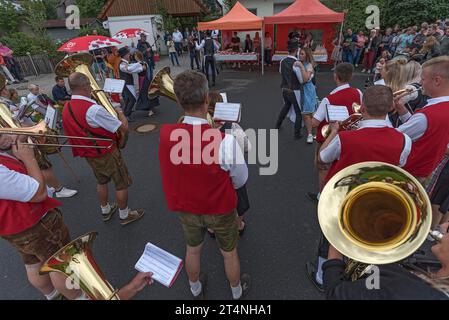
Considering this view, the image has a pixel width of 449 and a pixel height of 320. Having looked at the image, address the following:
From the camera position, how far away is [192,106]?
5.84 ft

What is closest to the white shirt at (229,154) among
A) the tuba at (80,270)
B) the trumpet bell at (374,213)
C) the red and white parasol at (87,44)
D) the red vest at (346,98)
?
the trumpet bell at (374,213)

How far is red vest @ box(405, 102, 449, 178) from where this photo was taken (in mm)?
2184

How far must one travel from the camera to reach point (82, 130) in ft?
9.22

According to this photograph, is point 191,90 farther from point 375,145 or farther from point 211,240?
point 211,240

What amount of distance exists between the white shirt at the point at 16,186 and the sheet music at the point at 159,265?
0.94 metres

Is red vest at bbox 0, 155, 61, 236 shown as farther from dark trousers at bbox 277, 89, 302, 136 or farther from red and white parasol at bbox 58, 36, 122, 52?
red and white parasol at bbox 58, 36, 122, 52

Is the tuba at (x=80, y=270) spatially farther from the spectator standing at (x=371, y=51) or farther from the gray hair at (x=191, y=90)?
the spectator standing at (x=371, y=51)

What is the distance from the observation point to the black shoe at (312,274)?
2.50m

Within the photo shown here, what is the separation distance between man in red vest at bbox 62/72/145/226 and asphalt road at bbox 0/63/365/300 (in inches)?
16.9

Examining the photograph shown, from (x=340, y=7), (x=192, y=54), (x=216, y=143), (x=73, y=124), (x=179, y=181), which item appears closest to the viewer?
(x=216, y=143)

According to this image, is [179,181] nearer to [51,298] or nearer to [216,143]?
[216,143]

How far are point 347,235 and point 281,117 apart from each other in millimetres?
4450

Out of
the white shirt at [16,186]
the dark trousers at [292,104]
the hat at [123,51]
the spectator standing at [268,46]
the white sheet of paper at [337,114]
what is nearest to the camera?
the white shirt at [16,186]
